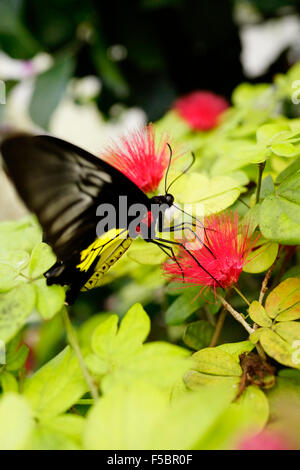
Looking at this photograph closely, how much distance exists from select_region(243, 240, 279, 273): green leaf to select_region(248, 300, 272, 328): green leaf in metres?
0.04

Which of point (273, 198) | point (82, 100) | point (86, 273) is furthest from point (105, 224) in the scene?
point (82, 100)

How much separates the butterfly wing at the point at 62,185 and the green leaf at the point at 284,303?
166 millimetres

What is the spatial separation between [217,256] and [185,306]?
82mm

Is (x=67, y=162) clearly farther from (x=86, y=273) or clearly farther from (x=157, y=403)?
(x=157, y=403)

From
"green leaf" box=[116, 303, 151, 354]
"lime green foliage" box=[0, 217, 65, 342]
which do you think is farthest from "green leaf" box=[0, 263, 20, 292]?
"green leaf" box=[116, 303, 151, 354]

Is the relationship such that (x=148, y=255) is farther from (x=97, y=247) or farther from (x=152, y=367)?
(x=152, y=367)

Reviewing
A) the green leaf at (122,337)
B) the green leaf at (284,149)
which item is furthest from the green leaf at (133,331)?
the green leaf at (284,149)

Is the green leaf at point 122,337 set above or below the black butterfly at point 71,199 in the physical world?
below

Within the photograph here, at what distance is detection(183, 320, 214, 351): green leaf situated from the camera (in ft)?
1.46

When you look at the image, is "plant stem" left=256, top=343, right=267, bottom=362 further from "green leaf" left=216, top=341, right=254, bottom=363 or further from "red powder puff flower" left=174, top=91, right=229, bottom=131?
"red powder puff flower" left=174, top=91, right=229, bottom=131

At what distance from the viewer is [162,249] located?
455 millimetres

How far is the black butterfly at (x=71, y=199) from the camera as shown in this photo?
0.37 metres

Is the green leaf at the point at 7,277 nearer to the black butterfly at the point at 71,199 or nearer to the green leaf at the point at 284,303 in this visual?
the black butterfly at the point at 71,199
